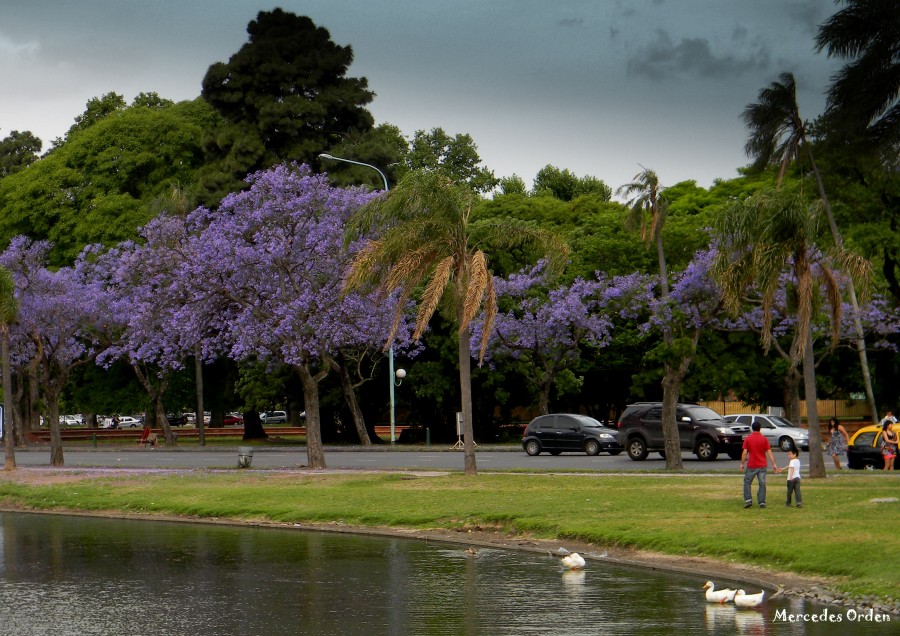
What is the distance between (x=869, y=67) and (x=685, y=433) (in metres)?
21.0

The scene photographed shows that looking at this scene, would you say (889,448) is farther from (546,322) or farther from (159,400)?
(159,400)

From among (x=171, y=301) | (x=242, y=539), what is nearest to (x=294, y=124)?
(x=171, y=301)

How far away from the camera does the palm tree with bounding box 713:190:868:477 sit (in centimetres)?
2512

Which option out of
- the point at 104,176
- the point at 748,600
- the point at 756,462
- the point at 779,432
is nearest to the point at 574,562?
the point at 748,600

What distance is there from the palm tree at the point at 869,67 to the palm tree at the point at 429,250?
33.1 ft

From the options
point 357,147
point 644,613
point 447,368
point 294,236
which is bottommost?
point 644,613

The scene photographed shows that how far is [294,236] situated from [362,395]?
25.8 metres

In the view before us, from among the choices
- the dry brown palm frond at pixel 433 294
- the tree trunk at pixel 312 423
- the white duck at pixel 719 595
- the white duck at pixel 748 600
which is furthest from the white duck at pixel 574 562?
the tree trunk at pixel 312 423

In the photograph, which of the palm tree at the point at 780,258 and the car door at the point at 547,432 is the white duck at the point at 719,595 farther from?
the car door at the point at 547,432

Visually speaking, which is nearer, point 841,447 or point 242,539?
point 242,539

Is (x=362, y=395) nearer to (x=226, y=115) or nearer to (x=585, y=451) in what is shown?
(x=226, y=115)

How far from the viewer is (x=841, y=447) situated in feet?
122

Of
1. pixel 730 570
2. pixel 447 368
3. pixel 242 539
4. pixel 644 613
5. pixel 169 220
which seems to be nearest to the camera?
pixel 644 613

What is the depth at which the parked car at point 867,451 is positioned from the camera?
3241 centimetres
